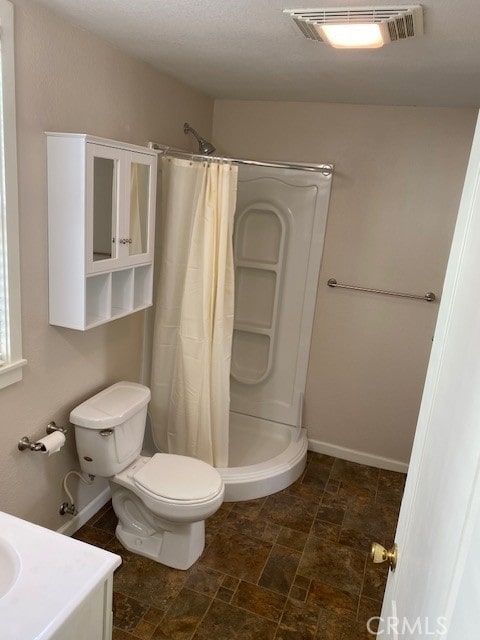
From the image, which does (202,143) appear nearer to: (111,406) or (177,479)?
(111,406)

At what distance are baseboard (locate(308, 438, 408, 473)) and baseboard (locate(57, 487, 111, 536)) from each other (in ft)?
4.74

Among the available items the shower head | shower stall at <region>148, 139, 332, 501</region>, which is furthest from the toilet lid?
the shower head

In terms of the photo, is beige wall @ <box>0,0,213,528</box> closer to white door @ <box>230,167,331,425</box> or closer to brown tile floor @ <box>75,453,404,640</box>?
brown tile floor @ <box>75,453,404,640</box>

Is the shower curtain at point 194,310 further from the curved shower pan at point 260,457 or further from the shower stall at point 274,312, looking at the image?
the shower stall at point 274,312

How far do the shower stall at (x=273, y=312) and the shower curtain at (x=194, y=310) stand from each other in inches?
7.8

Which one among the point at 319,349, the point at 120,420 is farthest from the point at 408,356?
the point at 120,420

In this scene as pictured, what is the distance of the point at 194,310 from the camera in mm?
2512

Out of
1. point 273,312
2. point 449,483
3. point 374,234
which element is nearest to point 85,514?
point 273,312

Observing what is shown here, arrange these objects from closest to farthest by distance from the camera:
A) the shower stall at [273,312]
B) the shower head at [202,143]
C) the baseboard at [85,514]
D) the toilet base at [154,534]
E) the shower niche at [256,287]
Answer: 1. the toilet base at [154,534]
2. the baseboard at [85,514]
3. the shower head at [202,143]
4. the shower stall at [273,312]
5. the shower niche at [256,287]

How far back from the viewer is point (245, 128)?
3000 mm

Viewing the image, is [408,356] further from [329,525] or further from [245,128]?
[245,128]

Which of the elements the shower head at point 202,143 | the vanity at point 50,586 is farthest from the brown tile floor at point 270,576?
the shower head at point 202,143

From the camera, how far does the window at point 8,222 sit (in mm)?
1530

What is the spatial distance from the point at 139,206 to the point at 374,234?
58.4 inches
